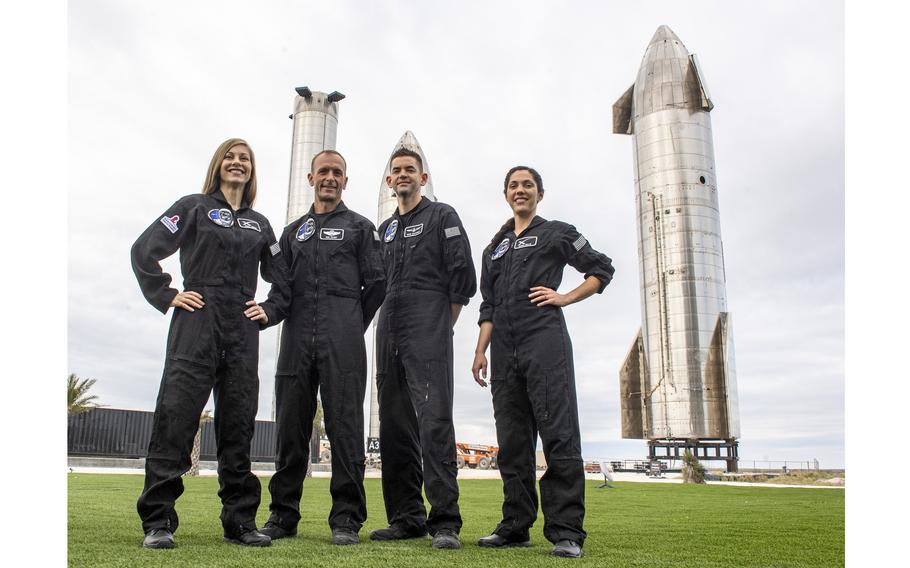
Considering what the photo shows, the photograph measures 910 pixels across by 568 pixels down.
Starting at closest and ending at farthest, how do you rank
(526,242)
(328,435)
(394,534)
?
(328,435) < (394,534) < (526,242)

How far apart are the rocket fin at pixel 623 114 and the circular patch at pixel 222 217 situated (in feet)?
91.9

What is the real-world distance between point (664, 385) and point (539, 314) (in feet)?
77.3

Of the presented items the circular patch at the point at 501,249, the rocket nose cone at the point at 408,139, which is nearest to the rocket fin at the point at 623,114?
the rocket nose cone at the point at 408,139

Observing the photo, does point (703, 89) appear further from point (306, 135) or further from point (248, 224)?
point (248, 224)

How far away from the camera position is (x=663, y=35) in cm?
2880

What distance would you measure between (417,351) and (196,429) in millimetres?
1226

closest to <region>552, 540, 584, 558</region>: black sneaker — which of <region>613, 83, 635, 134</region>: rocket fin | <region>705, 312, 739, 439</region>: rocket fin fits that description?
<region>705, 312, 739, 439</region>: rocket fin

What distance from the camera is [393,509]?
13.5 ft

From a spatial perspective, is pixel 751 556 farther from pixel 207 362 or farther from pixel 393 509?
pixel 207 362

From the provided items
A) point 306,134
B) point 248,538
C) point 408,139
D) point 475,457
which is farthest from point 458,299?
point 475,457

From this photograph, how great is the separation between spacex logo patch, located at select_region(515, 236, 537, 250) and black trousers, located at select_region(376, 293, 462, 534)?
56 centimetres

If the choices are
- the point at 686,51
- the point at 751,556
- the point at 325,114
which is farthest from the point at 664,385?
the point at 751,556

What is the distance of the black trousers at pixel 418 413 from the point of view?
3.80m

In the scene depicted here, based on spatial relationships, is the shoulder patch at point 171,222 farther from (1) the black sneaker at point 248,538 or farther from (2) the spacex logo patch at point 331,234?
(1) the black sneaker at point 248,538
